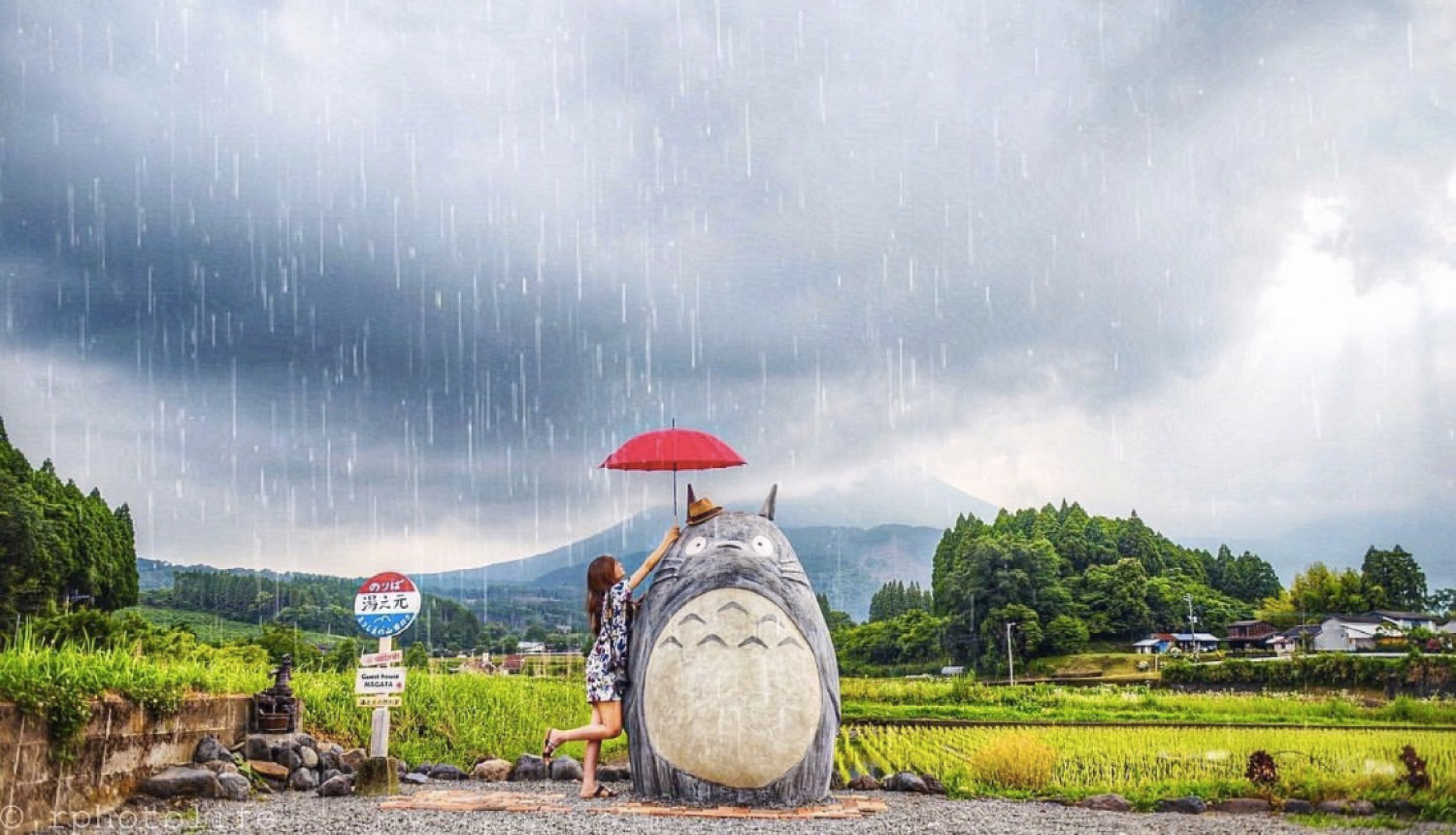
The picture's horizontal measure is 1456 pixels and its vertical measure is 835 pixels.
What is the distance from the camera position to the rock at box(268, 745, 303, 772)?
10.1m

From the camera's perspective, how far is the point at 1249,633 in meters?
54.2

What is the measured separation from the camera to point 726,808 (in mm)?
8203

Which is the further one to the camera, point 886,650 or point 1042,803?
point 886,650

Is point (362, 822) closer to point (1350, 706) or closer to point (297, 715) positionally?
point (297, 715)

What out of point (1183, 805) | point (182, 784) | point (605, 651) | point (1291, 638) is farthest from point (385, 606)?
point (1291, 638)

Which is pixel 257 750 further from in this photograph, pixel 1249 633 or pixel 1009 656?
pixel 1249 633

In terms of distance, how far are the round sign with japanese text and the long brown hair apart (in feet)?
6.25

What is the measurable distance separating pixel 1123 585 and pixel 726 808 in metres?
51.0

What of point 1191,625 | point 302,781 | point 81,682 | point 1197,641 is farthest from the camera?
point 1191,625

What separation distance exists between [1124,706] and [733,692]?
20731 millimetres

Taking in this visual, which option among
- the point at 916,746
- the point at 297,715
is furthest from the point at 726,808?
Result: the point at 916,746

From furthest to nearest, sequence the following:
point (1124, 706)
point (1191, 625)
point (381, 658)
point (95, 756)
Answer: point (1191, 625), point (1124, 706), point (381, 658), point (95, 756)

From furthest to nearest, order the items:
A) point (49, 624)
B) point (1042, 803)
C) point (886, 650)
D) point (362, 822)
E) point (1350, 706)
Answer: point (886, 650) → point (1350, 706) → point (49, 624) → point (1042, 803) → point (362, 822)

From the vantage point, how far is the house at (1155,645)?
48.8 meters
